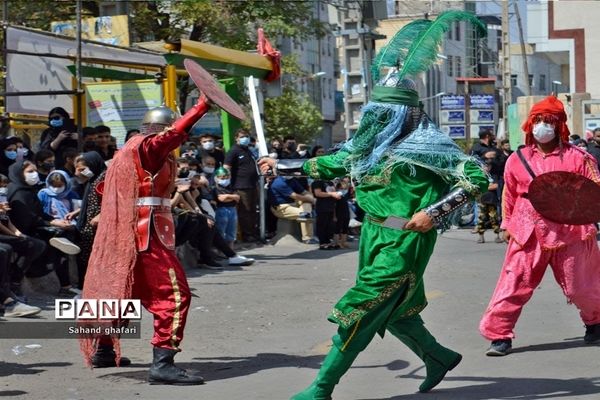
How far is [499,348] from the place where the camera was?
8648 mm

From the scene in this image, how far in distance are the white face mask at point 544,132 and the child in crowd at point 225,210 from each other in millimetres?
8109

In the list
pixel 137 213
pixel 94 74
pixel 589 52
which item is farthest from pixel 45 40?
pixel 589 52

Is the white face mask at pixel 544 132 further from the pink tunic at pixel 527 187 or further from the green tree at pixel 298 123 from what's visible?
the green tree at pixel 298 123

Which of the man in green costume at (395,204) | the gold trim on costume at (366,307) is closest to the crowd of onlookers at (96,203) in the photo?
the man in green costume at (395,204)

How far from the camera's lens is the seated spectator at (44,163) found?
41.8 feet

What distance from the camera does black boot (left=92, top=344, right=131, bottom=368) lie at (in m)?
8.41

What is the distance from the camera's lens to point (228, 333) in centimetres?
1009

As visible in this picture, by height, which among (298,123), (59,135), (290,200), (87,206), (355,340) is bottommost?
(290,200)

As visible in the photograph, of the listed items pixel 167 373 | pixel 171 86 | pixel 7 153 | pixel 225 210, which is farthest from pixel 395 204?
pixel 225 210

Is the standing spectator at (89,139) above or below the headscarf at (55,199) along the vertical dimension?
above

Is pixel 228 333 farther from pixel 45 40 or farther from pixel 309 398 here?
pixel 45 40

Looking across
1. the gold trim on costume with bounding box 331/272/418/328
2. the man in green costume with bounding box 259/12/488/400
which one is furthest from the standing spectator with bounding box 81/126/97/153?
the gold trim on costume with bounding box 331/272/418/328

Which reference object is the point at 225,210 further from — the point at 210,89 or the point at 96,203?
the point at 210,89

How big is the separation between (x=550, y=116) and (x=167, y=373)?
310cm
